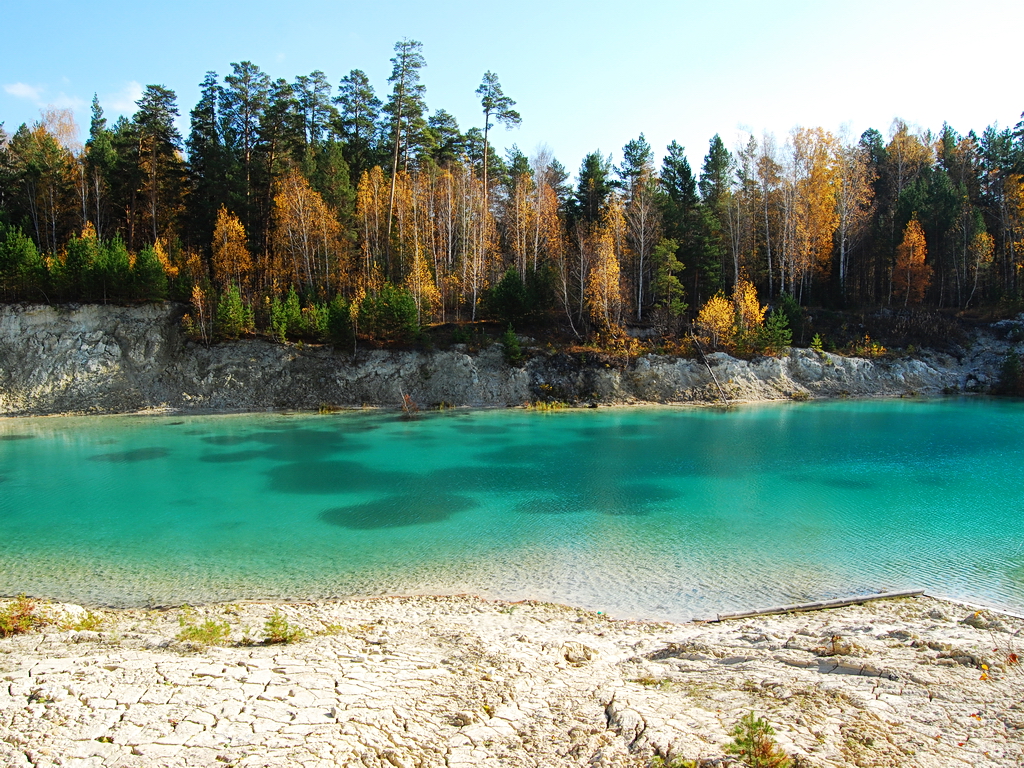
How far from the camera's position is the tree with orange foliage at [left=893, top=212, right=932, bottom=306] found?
47000 mm

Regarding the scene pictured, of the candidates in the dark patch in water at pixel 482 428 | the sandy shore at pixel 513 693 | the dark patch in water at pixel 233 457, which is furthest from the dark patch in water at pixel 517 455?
the sandy shore at pixel 513 693

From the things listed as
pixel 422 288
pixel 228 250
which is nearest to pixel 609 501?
pixel 422 288

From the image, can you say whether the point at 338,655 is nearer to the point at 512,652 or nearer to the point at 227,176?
Answer: the point at 512,652

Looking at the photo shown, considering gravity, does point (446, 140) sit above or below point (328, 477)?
above

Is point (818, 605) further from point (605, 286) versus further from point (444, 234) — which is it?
point (444, 234)

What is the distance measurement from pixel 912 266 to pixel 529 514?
153 ft

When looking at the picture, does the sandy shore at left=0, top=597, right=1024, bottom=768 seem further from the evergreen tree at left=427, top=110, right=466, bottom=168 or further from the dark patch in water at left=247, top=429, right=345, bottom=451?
the evergreen tree at left=427, top=110, right=466, bottom=168

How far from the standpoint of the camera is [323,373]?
133ft

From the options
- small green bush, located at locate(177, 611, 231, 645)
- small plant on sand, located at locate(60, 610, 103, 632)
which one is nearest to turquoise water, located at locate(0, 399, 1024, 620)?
small plant on sand, located at locate(60, 610, 103, 632)

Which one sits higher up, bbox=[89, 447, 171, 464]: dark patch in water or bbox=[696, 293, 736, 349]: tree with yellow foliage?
bbox=[696, 293, 736, 349]: tree with yellow foliage

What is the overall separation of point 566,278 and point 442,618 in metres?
36.4

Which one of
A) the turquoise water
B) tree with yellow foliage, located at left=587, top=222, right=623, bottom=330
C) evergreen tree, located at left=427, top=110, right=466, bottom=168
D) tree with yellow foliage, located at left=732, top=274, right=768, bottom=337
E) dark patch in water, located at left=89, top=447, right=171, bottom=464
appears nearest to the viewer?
the turquoise water

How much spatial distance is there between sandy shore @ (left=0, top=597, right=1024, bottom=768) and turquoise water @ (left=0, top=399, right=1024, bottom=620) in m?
2.16

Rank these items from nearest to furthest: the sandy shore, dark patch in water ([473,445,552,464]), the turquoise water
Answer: the sandy shore, the turquoise water, dark patch in water ([473,445,552,464])
